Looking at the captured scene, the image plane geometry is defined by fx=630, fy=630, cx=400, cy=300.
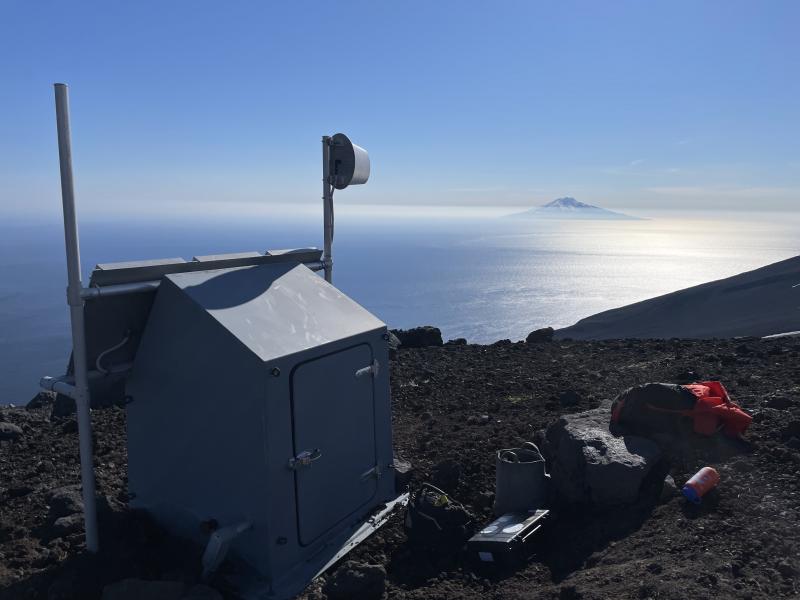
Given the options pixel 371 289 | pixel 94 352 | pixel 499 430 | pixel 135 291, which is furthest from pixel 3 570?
pixel 371 289

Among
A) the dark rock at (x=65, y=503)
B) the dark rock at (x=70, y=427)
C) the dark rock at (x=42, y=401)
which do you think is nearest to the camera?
the dark rock at (x=65, y=503)

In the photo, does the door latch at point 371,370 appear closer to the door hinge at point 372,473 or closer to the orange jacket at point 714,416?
the door hinge at point 372,473

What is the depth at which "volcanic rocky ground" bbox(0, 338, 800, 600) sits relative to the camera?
365 centimetres

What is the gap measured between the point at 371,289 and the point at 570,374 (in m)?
124

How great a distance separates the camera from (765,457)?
4891mm

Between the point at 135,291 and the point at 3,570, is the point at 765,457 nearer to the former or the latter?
the point at 135,291

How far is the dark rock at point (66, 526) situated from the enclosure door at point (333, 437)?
1760 mm

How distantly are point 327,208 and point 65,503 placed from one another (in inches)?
131

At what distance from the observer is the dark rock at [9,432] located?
23.1ft

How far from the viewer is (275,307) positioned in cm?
445

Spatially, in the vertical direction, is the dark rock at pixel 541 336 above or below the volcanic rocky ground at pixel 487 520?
below

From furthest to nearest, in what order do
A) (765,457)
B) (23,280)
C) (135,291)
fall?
(23,280), (765,457), (135,291)

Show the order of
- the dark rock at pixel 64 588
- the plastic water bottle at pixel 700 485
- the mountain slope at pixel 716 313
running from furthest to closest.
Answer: the mountain slope at pixel 716 313 → the plastic water bottle at pixel 700 485 → the dark rock at pixel 64 588

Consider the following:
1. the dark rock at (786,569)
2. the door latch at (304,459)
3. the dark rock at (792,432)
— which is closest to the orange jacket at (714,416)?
the dark rock at (792,432)
